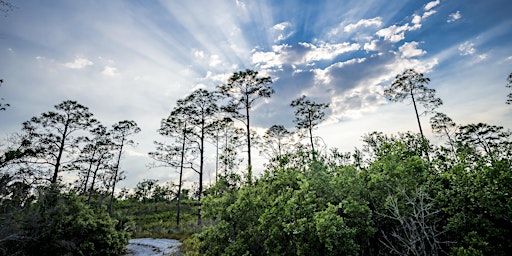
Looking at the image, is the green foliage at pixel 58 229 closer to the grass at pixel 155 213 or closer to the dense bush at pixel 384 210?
the dense bush at pixel 384 210

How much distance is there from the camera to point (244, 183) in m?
6.07

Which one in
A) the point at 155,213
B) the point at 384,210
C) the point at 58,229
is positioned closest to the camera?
the point at 384,210

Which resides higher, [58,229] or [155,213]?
[155,213]

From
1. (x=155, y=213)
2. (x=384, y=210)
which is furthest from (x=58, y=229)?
(x=155, y=213)

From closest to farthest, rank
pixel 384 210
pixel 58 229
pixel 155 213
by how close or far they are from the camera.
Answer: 1. pixel 384 210
2. pixel 58 229
3. pixel 155 213

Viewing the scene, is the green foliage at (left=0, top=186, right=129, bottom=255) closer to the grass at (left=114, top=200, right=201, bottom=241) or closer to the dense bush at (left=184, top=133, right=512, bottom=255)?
the dense bush at (left=184, top=133, right=512, bottom=255)

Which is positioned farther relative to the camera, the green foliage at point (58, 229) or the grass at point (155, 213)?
the grass at point (155, 213)

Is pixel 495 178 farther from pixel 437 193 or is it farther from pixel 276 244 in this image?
pixel 276 244

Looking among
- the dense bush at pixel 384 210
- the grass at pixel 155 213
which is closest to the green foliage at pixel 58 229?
the dense bush at pixel 384 210

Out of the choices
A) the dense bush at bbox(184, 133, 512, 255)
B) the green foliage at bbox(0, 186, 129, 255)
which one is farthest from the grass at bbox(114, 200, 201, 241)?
the dense bush at bbox(184, 133, 512, 255)

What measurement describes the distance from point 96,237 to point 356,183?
416 inches

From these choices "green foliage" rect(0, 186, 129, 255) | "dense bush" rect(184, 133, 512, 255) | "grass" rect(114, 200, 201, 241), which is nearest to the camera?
"dense bush" rect(184, 133, 512, 255)

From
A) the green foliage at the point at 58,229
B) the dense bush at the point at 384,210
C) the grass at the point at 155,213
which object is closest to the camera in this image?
the dense bush at the point at 384,210

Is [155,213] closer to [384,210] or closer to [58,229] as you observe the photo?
[58,229]
